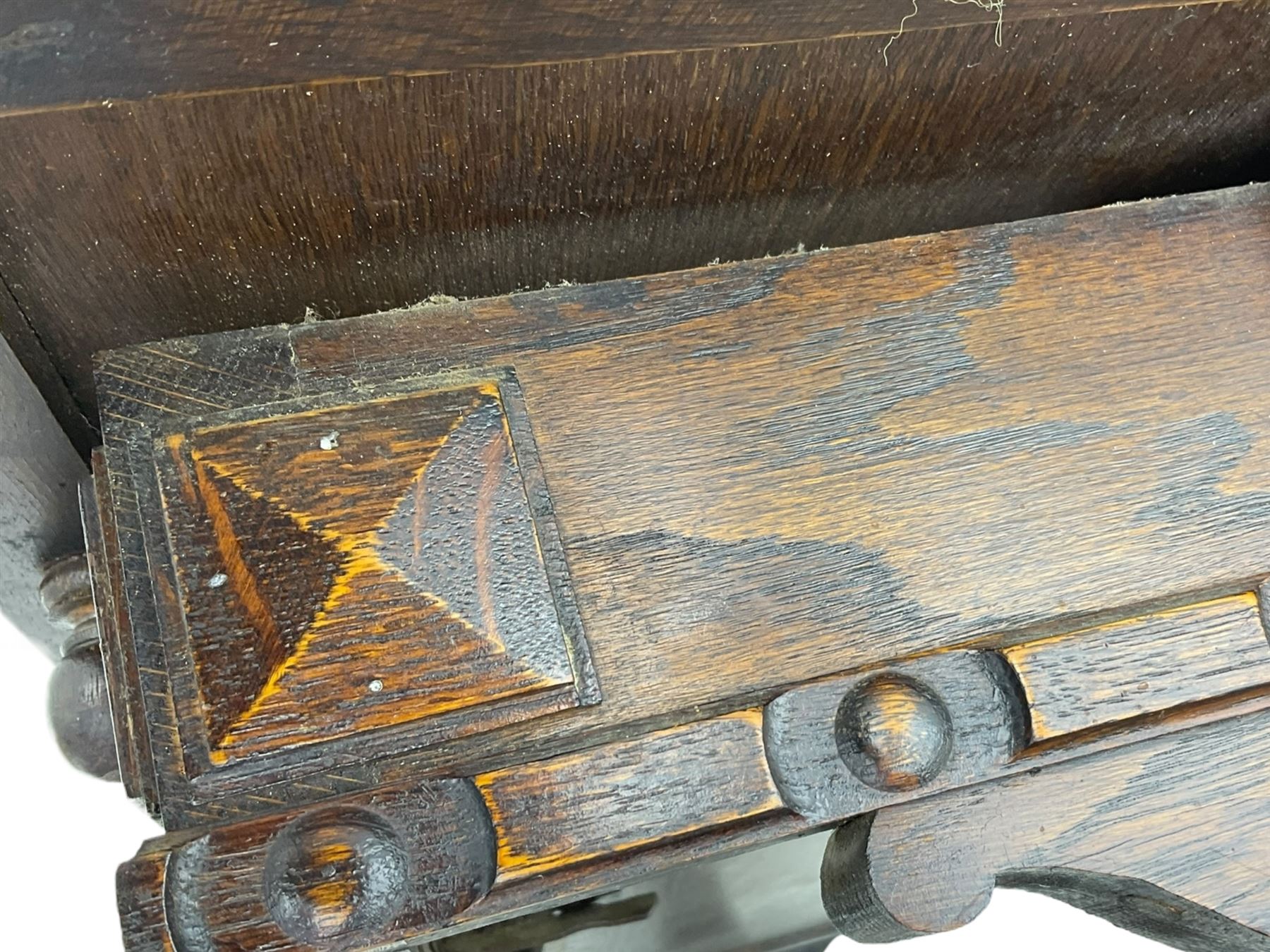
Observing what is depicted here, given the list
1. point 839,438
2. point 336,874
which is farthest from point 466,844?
point 839,438

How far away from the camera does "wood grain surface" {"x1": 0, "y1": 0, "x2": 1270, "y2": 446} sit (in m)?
0.52

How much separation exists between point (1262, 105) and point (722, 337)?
1.49ft

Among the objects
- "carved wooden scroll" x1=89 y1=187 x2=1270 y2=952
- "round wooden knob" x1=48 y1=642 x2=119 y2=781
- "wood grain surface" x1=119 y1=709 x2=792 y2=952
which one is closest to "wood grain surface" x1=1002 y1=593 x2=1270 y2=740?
"carved wooden scroll" x1=89 y1=187 x2=1270 y2=952

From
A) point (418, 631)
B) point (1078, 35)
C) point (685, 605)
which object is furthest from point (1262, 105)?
point (418, 631)

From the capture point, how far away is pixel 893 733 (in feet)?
1.76

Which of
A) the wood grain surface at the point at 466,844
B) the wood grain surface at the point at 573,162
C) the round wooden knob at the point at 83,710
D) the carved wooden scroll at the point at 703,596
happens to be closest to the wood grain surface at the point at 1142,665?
the carved wooden scroll at the point at 703,596

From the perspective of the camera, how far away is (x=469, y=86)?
0.53 meters

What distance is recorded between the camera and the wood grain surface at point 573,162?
52 centimetres

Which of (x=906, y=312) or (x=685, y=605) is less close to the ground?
(x=906, y=312)

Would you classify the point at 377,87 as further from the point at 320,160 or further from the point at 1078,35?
the point at 1078,35

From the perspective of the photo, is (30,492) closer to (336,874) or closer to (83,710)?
(83,710)

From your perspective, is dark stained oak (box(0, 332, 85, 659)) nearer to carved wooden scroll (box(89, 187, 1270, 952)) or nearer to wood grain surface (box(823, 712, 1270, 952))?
carved wooden scroll (box(89, 187, 1270, 952))

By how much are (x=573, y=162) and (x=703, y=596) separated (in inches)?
10.8

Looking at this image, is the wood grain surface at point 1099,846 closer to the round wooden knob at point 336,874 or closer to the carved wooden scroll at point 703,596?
the carved wooden scroll at point 703,596
